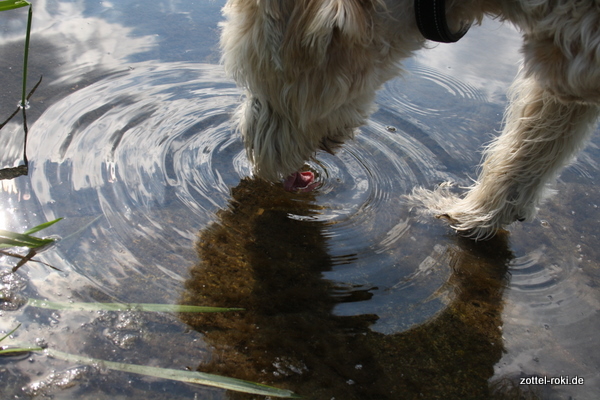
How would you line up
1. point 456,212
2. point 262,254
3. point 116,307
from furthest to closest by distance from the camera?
point 456,212
point 262,254
point 116,307

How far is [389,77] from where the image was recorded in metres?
2.50

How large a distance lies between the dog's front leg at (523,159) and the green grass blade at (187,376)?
60.1 inches

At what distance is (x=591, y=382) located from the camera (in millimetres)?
2010

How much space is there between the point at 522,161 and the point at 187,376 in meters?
2.04

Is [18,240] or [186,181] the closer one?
[18,240]

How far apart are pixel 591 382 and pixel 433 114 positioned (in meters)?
2.19

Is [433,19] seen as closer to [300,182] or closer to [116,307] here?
[300,182]

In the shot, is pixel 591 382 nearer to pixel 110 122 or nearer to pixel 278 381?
pixel 278 381

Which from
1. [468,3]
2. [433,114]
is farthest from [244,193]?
[433,114]

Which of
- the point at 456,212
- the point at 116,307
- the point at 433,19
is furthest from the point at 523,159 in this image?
the point at 116,307

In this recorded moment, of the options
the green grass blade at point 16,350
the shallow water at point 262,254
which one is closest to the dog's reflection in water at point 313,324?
the shallow water at point 262,254

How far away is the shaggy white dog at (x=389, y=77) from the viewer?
203 centimetres

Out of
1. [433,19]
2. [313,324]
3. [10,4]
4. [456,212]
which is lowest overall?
[313,324]

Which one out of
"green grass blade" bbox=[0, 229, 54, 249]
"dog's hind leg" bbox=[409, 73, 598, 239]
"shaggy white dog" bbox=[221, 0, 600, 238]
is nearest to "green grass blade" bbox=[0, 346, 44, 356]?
"green grass blade" bbox=[0, 229, 54, 249]
